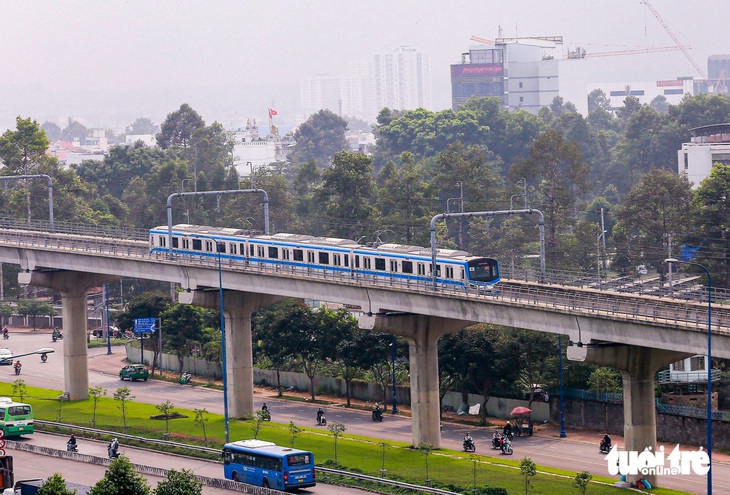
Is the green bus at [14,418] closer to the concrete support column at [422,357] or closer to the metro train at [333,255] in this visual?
the metro train at [333,255]

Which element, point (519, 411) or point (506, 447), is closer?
point (506, 447)

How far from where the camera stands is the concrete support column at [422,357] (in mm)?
86375

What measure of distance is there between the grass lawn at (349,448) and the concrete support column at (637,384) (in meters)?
2.88

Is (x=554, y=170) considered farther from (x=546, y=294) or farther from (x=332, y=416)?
(x=546, y=294)

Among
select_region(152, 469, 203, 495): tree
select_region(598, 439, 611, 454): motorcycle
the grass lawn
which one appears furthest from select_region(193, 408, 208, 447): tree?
select_region(152, 469, 203, 495): tree

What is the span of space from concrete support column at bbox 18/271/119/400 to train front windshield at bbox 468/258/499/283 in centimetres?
3965

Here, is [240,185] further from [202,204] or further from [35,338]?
[35,338]

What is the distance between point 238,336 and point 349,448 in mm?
17510

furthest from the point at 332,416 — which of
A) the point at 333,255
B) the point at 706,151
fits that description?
the point at 706,151

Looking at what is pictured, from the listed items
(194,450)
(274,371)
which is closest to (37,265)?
(274,371)

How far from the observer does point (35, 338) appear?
484ft

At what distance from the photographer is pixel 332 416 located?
103812mm

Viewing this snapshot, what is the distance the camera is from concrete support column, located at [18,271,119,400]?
111 meters

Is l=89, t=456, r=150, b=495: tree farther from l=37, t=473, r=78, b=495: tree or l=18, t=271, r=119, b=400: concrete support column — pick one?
l=18, t=271, r=119, b=400: concrete support column
